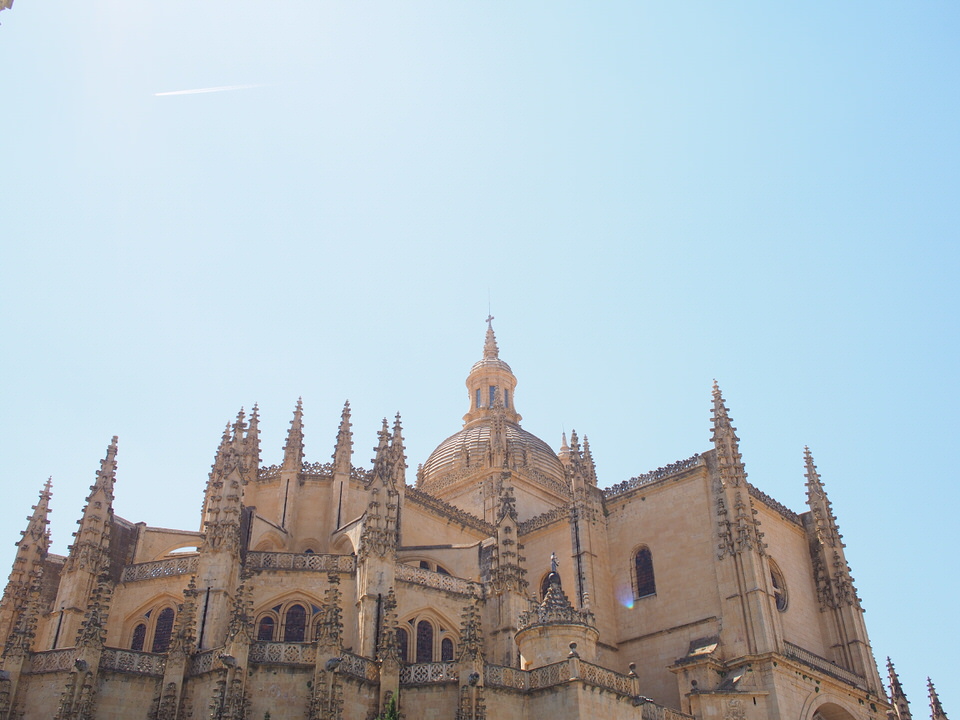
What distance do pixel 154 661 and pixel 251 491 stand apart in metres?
11.6

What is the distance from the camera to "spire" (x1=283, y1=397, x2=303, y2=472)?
127 ft

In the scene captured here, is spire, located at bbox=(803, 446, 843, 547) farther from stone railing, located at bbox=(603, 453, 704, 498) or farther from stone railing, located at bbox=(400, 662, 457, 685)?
stone railing, located at bbox=(400, 662, 457, 685)

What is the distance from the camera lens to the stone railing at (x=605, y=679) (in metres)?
26.6

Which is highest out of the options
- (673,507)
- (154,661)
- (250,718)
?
(673,507)

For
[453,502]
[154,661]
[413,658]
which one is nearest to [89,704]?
[154,661]

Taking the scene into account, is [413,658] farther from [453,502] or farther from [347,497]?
[453,502]

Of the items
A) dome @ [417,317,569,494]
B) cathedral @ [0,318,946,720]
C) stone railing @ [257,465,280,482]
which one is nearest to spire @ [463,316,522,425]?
dome @ [417,317,569,494]

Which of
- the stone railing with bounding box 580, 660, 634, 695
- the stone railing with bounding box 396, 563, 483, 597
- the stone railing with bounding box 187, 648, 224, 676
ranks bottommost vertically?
the stone railing with bounding box 580, 660, 634, 695

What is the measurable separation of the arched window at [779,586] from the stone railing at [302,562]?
15659 millimetres

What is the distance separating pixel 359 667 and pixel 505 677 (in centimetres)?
406

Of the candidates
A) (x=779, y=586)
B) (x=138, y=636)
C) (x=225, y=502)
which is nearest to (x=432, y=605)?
(x=225, y=502)

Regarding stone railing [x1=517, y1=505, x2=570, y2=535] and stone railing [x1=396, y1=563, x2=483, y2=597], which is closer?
stone railing [x1=396, y1=563, x2=483, y2=597]

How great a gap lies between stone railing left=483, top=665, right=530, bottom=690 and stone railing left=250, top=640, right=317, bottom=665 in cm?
480

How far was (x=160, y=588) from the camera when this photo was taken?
3144 cm
